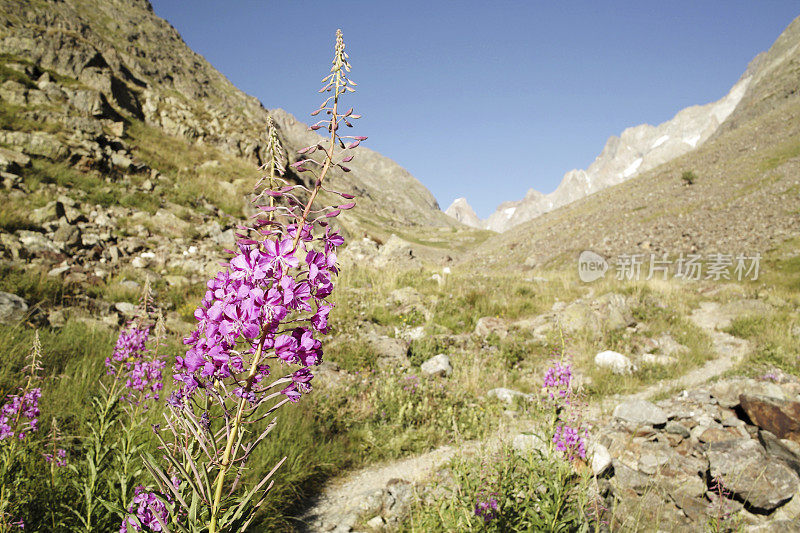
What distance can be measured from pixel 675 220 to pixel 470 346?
71.9 feet

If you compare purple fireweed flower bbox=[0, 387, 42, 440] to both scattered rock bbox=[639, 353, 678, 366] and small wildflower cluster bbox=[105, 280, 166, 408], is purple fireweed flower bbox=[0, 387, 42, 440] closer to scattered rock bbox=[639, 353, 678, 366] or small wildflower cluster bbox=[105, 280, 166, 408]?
small wildflower cluster bbox=[105, 280, 166, 408]

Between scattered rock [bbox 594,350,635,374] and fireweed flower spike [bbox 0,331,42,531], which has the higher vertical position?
fireweed flower spike [bbox 0,331,42,531]

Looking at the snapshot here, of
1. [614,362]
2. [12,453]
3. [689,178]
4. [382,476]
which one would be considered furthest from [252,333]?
[689,178]

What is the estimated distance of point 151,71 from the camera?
172ft

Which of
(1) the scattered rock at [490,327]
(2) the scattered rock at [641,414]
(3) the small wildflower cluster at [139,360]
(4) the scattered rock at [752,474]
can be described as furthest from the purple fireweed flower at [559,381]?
(1) the scattered rock at [490,327]

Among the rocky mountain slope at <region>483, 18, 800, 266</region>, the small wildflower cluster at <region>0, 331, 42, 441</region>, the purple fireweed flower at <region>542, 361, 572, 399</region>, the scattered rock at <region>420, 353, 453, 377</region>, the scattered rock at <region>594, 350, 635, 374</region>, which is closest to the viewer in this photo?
the small wildflower cluster at <region>0, 331, 42, 441</region>

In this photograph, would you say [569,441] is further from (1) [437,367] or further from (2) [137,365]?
(1) [437,367]

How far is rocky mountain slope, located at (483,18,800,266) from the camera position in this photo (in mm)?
18836

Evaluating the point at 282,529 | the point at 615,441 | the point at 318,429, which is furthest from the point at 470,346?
the point at 282,529

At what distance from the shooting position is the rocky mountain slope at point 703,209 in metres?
18.8

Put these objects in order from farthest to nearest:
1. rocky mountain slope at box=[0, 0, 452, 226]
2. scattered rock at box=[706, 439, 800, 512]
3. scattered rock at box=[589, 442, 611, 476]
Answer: rocky mountain slope at box=[0, 0, 452, 226] < scattered rock at box=[589, 442, 611, 476] < scattered rock at box=[706, 439, 800, 512]

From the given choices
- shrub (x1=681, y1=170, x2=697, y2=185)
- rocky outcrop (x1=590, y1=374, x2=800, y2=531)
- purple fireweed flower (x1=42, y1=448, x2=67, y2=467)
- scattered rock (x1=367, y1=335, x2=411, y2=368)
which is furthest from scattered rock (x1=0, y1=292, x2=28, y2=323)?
shrub (x1=681, y1=170, x2=697, y2=185)

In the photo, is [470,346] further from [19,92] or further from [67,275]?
[19,92]

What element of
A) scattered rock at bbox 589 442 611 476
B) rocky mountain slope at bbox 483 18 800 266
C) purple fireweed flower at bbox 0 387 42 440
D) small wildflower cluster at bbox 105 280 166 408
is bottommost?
scattered rock at bbox 589 442 611 476
